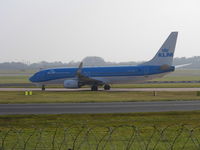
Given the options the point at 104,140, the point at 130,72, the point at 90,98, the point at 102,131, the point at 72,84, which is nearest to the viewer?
the point at 104,140

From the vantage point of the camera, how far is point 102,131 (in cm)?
2123

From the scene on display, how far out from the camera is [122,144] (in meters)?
17.3

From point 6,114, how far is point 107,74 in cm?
3208

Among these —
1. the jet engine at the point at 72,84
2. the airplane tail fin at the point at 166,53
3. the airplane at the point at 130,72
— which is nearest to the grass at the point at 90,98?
the airplane at the point at 130,72

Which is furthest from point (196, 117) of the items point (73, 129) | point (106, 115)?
point (73, 129)

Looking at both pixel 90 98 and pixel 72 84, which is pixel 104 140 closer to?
pixel 90 98

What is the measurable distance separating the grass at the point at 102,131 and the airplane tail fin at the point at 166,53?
29.3 meters

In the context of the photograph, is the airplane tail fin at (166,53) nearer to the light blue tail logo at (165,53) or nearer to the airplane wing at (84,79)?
the light blue tail logo at (165,53)

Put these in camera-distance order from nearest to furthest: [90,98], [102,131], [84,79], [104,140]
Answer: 1. [104,140]
2. [102,131]
3. [90,98]
4. [84,79]

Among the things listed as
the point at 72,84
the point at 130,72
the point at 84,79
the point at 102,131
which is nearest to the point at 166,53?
the point at 130,72

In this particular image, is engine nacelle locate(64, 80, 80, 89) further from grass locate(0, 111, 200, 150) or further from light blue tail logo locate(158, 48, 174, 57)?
grass locate(0, 111, 200, 150)

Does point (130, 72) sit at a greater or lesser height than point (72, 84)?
greater

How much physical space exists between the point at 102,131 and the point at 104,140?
2.61 m

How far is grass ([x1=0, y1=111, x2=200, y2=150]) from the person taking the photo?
17094 mm
